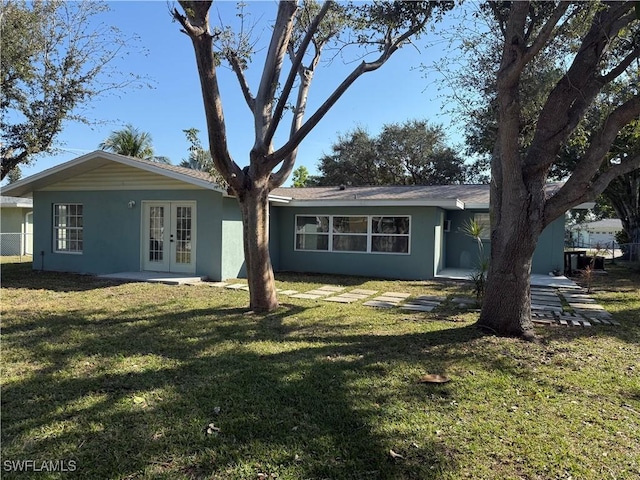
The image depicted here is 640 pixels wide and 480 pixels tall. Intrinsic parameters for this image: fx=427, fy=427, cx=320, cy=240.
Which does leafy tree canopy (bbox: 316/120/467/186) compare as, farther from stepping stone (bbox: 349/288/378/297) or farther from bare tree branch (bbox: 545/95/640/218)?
bare tree branch (bbox: 545/95/640/218)

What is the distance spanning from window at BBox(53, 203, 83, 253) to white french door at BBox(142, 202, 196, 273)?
2495 millimetres

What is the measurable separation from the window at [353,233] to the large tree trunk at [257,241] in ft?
20.5

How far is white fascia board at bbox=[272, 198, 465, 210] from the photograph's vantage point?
11789 millimetres

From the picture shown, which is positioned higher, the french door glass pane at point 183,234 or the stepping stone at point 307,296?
the french door glass pane at point 183,234

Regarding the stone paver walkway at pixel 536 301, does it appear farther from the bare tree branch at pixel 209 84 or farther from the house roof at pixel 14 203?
the house roof at pixel 14 203

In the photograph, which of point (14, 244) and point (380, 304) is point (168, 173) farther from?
point (14, 244)

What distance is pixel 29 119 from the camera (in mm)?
10375

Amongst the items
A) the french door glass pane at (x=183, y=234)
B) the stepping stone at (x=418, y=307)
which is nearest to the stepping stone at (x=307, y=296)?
the stepping stone at (x=418, y=307)

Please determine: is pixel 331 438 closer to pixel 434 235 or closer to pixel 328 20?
pixel 328 20

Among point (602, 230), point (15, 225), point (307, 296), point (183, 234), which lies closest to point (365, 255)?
point (307, 296)

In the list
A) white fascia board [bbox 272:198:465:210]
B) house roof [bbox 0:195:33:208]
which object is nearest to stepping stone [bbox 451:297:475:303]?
white fascia board [bbox 272:198:465:210]

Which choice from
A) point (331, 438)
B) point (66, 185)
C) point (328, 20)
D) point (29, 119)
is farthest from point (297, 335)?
point (66, 185)

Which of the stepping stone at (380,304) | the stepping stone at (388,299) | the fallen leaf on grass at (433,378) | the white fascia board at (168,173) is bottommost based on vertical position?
the fallen leaf on grass at (433,378)

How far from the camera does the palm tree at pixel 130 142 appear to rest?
68.1ft
